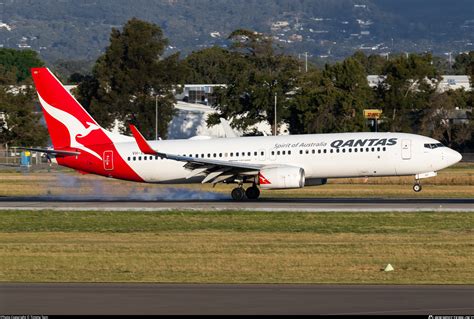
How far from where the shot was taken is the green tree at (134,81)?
111 meters

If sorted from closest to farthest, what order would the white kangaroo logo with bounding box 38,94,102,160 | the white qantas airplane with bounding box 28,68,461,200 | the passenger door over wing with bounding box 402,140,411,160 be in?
the white qantas airplane with bounding box 28,68,461,200 < the passenger door over wing with bounding box 402,140,411,160 < the white kangaroo logo with bounding box 38,94,102,160

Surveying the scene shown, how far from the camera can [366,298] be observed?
21.6 metres

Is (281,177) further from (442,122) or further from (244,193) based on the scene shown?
(442,122)

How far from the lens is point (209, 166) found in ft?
162

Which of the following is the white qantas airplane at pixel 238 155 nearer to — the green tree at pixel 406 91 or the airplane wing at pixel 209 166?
the airplane wing at pixel 209 166

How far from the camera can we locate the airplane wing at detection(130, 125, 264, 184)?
48438mm

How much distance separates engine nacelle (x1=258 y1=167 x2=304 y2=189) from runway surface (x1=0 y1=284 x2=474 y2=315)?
953 inches

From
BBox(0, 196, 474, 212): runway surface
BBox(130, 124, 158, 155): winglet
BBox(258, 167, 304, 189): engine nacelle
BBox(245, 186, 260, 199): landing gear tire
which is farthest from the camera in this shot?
BBox(245, 186, 260, 199): landing gear tire

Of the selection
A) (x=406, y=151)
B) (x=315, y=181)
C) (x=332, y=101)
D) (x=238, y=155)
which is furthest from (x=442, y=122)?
(x=238, y=155)

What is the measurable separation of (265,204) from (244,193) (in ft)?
12.2

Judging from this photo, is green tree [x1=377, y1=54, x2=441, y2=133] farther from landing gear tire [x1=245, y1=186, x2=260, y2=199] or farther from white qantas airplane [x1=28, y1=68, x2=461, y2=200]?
landing gear tire [x1=245, y1=186, x2=260, y2=199]

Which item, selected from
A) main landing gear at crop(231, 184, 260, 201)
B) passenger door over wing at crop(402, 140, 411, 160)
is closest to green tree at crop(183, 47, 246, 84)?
main landing gear at crop(231, 184, 260, 201)

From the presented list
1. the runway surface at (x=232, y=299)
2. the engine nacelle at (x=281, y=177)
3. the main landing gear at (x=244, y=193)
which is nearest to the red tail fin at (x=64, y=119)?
the main landing gear at (x=244, y=193)

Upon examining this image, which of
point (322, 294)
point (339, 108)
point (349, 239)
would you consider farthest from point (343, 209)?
point (339, 108)
